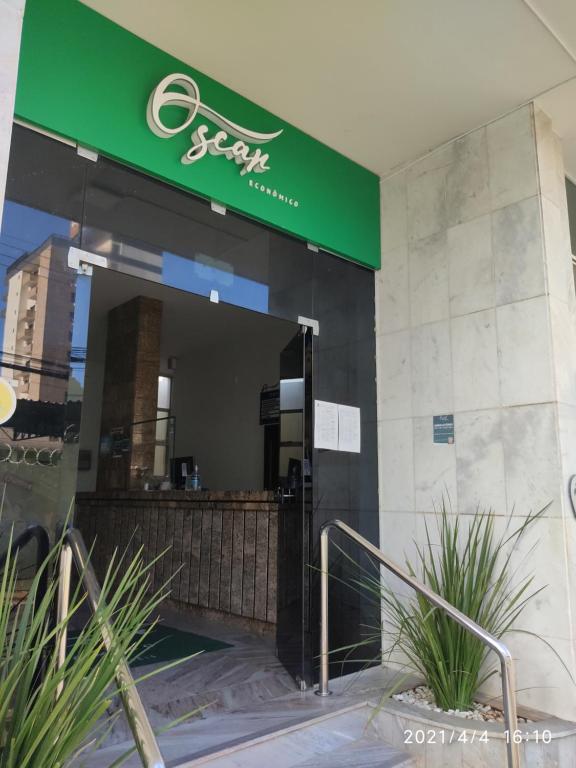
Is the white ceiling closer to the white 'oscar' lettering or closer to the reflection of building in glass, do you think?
the white 'oscar' lettering

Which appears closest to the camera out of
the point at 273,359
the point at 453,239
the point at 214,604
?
the point at 453,239

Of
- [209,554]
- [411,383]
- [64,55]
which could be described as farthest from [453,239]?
[209,554]

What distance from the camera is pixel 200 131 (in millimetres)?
2926

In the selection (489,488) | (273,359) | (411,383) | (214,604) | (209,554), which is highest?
(273,359)

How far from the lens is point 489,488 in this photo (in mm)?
3250

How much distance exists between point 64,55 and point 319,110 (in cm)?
144

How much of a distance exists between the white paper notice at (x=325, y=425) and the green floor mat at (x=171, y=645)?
1411 millimetres

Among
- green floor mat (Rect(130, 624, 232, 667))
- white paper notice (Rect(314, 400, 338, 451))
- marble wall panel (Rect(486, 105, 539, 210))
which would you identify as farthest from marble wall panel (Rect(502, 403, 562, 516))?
green floor mat (Rect(130, 624, 232, 667))

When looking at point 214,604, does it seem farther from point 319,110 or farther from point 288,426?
point 319,110

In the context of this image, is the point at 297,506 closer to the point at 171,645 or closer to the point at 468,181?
the point at 171,645

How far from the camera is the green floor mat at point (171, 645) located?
3639 mm

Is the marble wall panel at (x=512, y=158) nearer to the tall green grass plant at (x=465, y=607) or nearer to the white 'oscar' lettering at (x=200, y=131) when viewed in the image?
the white 'oscar' lettering at (x=200, y=131)

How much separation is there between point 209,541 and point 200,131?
328 centimetres

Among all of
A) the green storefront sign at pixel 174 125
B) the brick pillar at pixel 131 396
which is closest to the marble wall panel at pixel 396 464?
the green storefront sign at pixel 174 125
